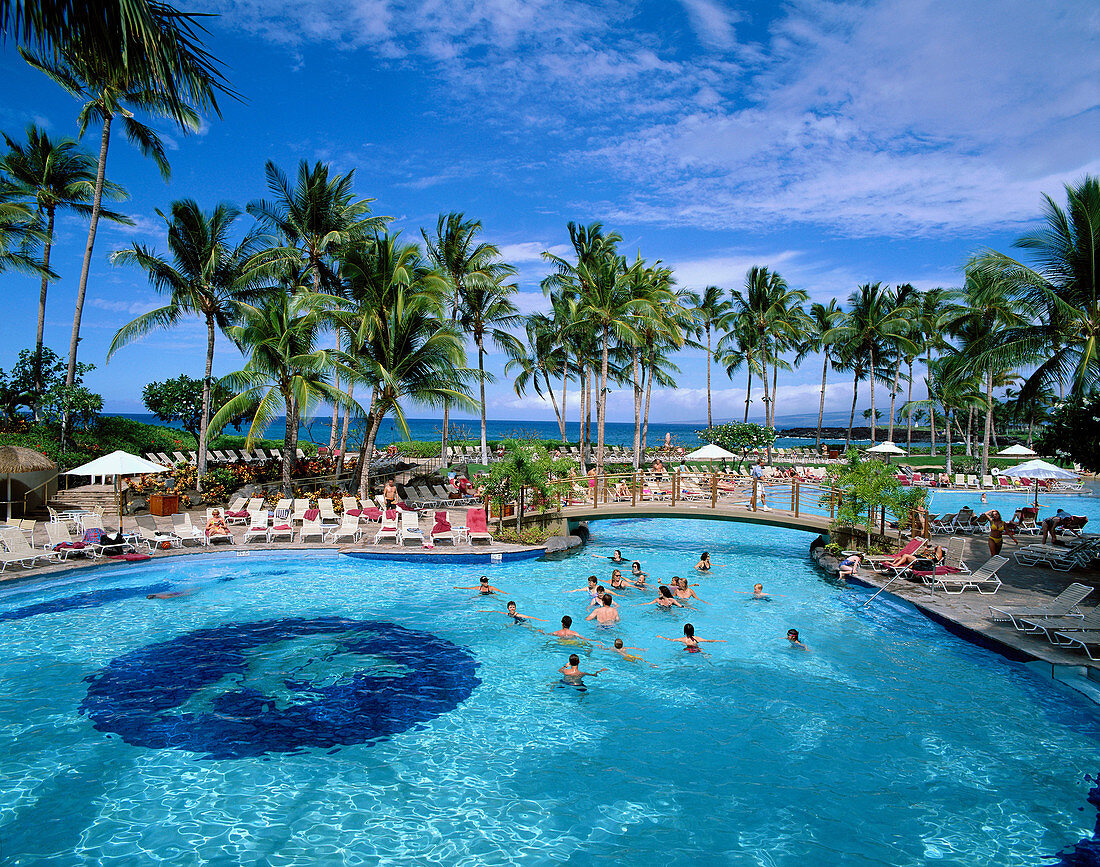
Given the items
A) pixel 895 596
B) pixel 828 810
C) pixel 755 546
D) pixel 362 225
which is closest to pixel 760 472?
pixel 755 546

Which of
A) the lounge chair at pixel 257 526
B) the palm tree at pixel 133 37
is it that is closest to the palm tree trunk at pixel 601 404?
the lounge chair at pixel 257 526

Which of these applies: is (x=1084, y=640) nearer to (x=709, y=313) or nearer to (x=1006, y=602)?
(x=1006, y=602)

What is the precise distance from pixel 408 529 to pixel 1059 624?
46.1 feet

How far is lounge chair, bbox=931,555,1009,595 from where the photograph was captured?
1219cm

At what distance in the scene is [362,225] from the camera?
25.5 metres

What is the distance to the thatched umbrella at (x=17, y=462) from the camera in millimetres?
16812

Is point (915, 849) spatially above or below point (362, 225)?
below

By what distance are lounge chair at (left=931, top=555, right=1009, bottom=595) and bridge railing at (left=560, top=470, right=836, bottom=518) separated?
4482 mm

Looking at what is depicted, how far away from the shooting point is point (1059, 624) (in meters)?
9.54

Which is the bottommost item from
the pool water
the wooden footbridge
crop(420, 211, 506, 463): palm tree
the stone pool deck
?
the pool water

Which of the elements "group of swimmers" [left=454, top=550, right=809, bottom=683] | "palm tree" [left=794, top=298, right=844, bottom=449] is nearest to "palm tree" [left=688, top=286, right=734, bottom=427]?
"palm tree" [left=794, top=298, right=844, bottom=449]

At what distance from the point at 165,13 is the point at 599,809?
26.2 ft

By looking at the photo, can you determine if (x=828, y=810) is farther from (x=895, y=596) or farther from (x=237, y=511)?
(x=237, y=511)

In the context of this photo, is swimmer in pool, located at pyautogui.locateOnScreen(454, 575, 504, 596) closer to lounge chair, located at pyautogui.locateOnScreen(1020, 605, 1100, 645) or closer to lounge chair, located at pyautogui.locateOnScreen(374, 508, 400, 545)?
lounge chair, located at pyautogui.locateOnScreen(374, 508, 400, 545)
